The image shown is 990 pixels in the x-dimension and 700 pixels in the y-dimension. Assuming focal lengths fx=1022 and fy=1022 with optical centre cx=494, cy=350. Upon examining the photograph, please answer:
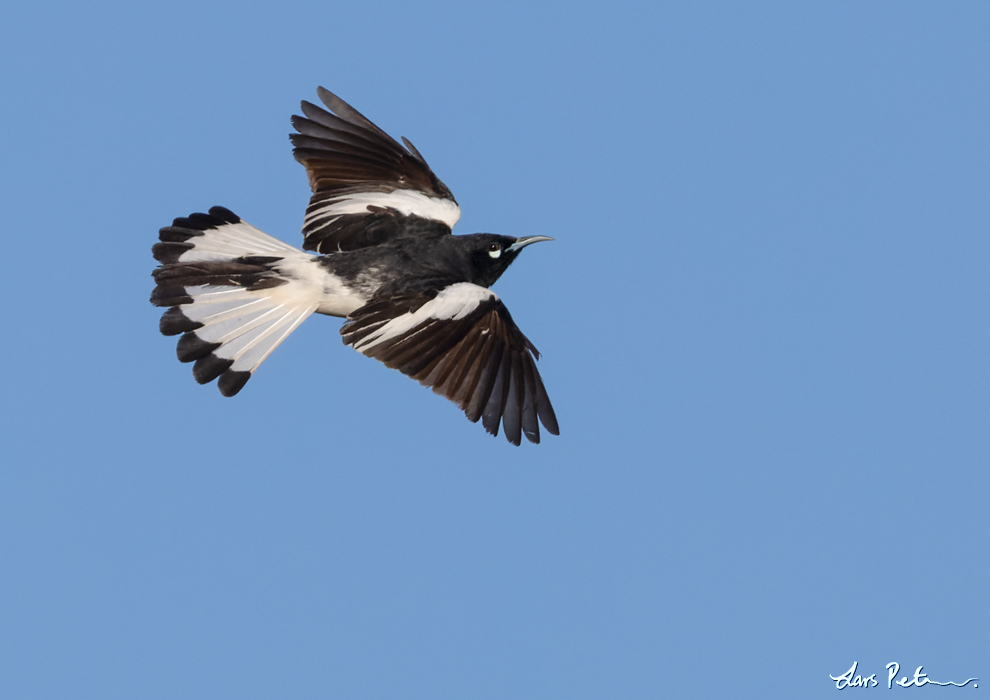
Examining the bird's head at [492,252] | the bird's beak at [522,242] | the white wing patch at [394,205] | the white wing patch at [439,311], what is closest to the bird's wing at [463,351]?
the white wing patch at [439,311]

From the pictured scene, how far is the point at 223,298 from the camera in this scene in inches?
260

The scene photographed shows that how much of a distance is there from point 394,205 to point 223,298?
150cm

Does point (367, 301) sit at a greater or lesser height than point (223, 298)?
greater

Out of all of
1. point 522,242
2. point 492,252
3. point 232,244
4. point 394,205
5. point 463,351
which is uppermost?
point 522,242

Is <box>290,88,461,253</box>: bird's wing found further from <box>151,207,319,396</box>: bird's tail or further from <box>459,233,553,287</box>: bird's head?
<box>151,207,319,396</box>: bird's tail

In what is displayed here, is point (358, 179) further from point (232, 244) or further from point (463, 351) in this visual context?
point (463, 351)

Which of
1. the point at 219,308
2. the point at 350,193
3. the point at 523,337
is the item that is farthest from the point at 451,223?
the point at 219,308

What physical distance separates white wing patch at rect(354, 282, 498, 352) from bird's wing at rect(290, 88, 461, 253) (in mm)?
812

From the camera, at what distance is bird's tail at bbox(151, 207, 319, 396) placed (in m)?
6.51

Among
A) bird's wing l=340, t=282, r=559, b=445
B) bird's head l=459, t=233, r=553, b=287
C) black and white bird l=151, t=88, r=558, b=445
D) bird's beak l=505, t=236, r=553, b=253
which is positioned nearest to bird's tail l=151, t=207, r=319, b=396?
black and white bird l=151, t=88, r=558, b=445

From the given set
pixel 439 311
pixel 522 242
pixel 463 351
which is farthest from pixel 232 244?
pixel 522 242

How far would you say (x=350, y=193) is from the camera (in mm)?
7484

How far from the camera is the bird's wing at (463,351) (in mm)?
6332

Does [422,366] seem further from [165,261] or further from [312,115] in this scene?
[312,115]
